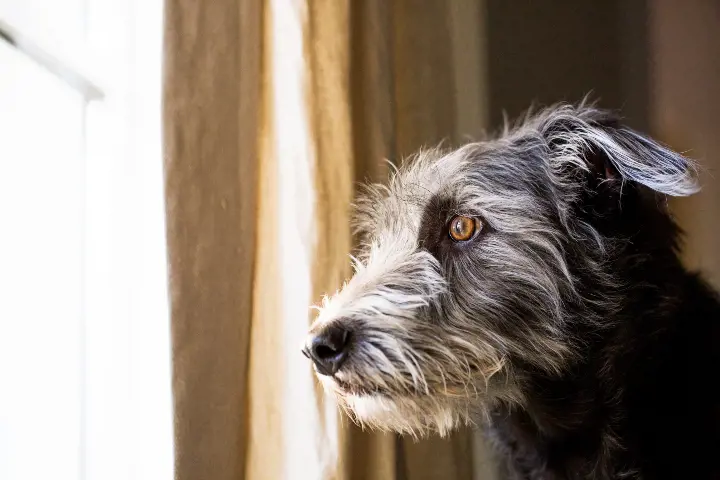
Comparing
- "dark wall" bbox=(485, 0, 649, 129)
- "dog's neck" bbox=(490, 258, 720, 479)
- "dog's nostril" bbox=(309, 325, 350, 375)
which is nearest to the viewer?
"dog's nostril" bbox=(309, 325, 350, 375)

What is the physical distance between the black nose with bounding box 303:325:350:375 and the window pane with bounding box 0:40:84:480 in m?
0.53

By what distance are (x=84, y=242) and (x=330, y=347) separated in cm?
64

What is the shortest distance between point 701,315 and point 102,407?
1257mm

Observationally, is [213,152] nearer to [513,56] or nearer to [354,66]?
[354,66]

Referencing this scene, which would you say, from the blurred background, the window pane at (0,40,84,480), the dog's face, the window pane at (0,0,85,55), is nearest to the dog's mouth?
the dog's face

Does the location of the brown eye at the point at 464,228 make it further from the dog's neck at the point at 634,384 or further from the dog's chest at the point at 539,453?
the dog's chest at the point at 539,453

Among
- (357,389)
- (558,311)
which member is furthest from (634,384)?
(357,389)

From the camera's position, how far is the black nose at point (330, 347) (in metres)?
1.06

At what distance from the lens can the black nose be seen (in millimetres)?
1061

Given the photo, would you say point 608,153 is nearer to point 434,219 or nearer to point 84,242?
point 434,219

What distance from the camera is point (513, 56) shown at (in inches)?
85.4

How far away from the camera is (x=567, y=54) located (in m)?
2.20

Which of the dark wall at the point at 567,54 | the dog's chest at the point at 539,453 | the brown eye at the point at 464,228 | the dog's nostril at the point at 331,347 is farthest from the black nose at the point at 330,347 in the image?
the dark wall at the point at 567,54

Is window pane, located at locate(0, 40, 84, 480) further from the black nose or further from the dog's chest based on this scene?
the dog's chest
